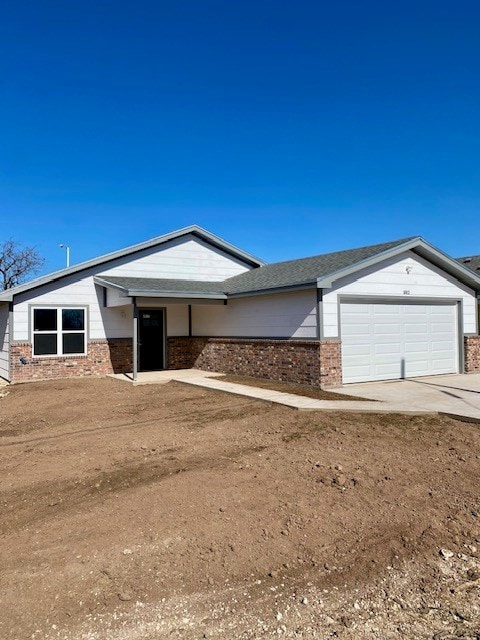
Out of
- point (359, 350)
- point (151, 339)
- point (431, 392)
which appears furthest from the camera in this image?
point (151, 339)

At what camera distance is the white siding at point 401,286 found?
492 inches

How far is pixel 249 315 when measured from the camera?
15.0 m

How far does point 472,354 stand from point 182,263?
10.4 m

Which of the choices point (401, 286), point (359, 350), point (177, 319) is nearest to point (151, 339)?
point (177, 319)

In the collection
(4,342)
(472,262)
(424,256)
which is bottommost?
(4,342)

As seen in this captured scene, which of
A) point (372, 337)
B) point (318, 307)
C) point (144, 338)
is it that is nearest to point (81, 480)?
point (318, 307)

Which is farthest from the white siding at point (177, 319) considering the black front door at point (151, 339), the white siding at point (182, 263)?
the white siding at point (182, 263)

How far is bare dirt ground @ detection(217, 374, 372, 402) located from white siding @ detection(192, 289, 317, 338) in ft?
4.25

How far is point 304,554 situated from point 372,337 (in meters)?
9.95

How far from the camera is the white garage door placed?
42.5 feet

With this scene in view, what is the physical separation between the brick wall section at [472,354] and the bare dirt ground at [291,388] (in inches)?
238

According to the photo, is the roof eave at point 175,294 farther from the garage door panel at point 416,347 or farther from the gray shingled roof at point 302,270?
the garage door panel at point 416,347

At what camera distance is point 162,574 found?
3658 mm

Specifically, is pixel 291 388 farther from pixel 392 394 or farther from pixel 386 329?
pixel 386 329
